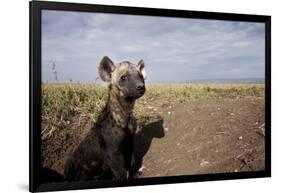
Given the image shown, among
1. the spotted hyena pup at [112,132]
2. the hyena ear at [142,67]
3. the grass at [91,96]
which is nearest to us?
the grass at [91,96]

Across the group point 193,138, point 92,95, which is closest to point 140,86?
point 92,95

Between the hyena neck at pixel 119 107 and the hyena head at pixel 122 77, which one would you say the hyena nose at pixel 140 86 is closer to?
the hyena head at pixel 122 77

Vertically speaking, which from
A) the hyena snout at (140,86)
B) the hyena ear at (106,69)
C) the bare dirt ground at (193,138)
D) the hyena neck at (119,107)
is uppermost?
the hyena ear at (106,69)

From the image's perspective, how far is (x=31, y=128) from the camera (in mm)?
3848

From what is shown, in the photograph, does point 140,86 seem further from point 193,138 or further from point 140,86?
point 193,138

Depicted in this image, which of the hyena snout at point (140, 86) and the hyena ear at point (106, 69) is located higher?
the hyena ear at point (106, 69)

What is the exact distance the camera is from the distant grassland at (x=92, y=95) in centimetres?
392

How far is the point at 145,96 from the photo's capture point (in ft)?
13.7

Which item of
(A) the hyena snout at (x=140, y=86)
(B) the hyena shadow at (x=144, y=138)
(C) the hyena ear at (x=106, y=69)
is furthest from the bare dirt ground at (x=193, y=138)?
(C) the hyena ear at (x=106, y=69)

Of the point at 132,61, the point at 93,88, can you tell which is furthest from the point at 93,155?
the point at 132,61

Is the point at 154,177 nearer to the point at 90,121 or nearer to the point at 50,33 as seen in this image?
the point at 90,121

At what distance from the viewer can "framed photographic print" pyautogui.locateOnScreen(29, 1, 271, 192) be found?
393cm

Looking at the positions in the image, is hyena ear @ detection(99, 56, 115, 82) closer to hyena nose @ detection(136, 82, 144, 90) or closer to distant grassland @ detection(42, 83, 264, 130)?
distant grassland @ detection(42, 83, 264, 130)

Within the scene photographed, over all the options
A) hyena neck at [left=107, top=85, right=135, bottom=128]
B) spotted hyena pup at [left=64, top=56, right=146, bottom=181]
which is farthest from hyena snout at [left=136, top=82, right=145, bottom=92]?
hyena neck at [left=107, top=85, right=135, bottom=128]
